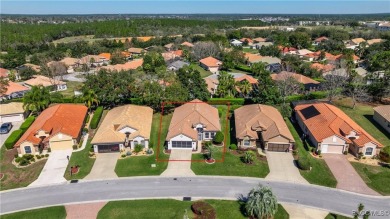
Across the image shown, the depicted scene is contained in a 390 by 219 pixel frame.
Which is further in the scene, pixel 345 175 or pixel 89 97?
pixel 89 97

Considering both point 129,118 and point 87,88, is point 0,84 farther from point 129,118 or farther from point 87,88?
point 129,118

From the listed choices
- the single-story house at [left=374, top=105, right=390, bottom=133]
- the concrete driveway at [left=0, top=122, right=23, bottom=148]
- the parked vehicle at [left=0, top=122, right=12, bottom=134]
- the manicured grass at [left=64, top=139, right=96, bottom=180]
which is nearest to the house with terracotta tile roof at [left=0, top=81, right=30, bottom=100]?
the concrete driveway at [left=0, top=122, right=23, bottom=148]

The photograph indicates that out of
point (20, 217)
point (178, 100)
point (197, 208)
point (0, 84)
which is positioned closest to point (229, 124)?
point (178, 100)

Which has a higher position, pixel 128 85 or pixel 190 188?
pixel 128 85

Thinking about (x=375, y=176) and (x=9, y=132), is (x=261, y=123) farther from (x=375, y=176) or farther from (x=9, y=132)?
(x=9, y=132)

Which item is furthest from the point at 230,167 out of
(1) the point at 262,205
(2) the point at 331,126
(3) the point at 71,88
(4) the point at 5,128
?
(3) the point at 71,88

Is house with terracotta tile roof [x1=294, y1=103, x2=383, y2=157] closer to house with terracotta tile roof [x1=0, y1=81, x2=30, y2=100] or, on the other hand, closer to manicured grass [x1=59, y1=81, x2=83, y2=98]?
manicured grass [x1=59, y1=81, x2=83, y2=98]

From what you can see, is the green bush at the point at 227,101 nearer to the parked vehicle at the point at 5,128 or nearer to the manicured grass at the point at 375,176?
the manicured grass at the point at 375,176
